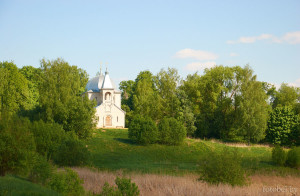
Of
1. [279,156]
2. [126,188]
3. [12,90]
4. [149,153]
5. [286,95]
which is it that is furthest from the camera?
[286,95]

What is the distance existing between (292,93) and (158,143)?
4067cm

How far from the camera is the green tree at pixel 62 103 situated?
3825 centimetres

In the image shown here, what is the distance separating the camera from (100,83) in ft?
209

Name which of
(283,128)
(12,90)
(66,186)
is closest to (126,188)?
(66,186)

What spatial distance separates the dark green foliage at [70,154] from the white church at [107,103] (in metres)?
32.1

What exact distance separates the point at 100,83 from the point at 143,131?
26.5 m

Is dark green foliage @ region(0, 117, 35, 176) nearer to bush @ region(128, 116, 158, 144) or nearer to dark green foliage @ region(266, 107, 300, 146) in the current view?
bush @ region(128, 116, 158, 144)

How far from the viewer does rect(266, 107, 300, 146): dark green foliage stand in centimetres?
5053

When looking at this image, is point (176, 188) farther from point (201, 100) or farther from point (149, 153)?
point (201, 100)

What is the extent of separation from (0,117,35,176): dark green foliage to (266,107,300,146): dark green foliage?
41825 mm

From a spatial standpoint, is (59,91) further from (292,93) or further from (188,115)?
(292,93)

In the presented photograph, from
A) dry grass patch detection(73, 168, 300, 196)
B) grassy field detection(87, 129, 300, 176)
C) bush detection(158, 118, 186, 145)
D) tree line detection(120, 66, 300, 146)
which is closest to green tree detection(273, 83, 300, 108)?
tree line detection(120, 66, 300, 146)

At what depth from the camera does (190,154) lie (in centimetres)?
3691

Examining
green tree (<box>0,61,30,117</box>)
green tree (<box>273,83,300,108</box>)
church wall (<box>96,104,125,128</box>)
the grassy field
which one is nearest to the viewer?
the grassy field
